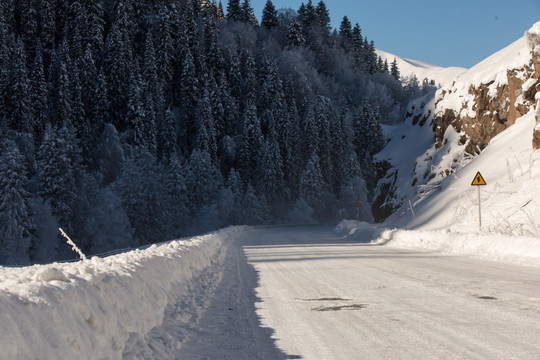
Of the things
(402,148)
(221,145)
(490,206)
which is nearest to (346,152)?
(221,145)

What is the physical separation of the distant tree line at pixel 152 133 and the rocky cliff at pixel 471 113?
26572mm

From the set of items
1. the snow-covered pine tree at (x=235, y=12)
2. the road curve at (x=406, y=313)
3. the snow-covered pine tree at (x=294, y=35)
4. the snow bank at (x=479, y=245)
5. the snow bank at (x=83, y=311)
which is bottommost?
the snow bank at (x=479, y=245)

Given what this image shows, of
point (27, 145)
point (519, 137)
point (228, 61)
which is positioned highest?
point (228, 61)

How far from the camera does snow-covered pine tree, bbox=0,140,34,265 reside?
4094cm

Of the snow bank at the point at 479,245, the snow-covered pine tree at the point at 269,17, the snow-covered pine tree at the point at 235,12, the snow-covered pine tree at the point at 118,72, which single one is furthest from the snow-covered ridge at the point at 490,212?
the snow-covered pine tree at the point at 269,17

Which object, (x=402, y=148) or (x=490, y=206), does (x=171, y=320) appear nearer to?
(x=490, y=206)

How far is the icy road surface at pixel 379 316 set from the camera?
18.0ft

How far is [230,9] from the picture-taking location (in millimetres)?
131125

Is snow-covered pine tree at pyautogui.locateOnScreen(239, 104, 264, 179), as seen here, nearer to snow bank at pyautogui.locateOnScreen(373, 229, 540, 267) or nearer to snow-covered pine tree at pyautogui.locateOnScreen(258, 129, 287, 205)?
snow-covered pine tree at pyautogui.locateOnScreen(258, 129, 287, 205)

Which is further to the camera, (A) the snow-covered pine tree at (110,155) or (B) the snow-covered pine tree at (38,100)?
(A) the snow-covered pine tree at (110,155)

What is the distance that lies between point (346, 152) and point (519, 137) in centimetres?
6505

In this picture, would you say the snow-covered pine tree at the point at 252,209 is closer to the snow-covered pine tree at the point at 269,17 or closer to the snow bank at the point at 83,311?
the snow bank at the point at 83,311

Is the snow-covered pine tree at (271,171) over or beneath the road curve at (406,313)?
over

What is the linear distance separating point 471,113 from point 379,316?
145ft
